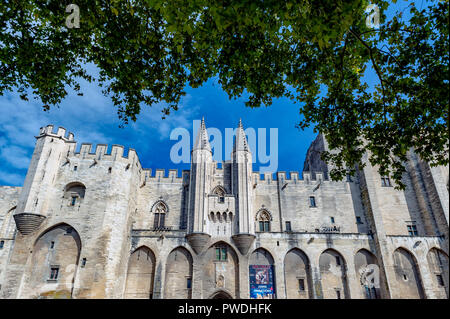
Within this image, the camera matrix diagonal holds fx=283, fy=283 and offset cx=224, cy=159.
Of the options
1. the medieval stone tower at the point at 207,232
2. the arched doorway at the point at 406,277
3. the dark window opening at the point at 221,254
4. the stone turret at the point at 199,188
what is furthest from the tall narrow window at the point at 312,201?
the stone turret at the point at 199,188

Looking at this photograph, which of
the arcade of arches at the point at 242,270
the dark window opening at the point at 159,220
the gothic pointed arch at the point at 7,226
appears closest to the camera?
the arcade of arches at the point at 242,270

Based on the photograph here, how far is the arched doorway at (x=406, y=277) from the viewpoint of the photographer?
77.1ft

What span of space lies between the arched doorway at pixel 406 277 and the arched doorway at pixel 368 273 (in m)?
1.41

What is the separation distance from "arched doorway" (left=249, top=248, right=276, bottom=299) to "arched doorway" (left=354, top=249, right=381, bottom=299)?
24.3 ft

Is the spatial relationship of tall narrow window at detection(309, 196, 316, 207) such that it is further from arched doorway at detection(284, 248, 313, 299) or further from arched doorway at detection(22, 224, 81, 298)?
arched doorway at detection(22, 224, 81, 298)

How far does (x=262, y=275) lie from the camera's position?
2342cm

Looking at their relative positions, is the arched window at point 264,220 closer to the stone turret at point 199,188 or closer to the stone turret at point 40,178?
the stone turret at point 199,188

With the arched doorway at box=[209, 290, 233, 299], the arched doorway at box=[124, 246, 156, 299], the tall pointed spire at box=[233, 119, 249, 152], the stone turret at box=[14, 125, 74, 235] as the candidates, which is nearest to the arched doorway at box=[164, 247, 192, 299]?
the arched doorway at box=[124, 246, 156, 299]

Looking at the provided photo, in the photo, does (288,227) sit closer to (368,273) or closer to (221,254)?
(221,254)

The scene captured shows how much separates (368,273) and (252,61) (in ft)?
73.2

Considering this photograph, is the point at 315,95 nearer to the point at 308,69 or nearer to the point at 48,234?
the point at 308,69

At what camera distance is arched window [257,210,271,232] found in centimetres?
2755
